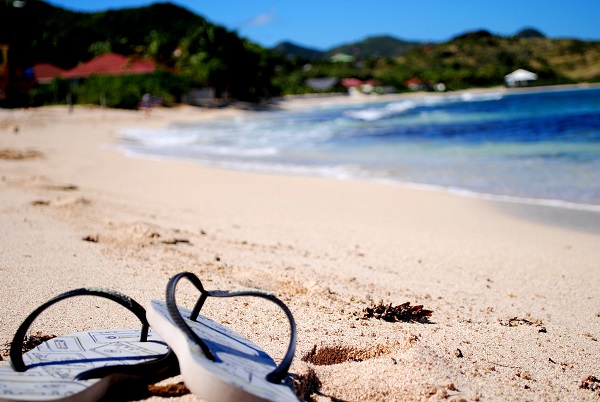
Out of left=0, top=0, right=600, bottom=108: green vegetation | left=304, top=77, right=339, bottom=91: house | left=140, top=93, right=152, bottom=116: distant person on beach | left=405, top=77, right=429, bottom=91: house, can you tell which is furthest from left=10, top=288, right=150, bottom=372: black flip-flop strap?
left=405, top=77, right=429, bottom=91: house

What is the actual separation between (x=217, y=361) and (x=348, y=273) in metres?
2.56

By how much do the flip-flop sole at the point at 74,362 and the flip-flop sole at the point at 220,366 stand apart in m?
0.23

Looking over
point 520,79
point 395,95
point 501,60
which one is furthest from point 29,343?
point 501,60

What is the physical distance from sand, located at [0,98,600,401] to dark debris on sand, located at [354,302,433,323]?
0.06 m

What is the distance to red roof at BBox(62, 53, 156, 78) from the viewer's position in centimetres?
4522

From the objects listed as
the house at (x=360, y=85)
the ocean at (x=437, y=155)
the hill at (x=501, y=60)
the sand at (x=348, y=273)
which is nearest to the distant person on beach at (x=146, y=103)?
the ocean at (x=437, y=155)

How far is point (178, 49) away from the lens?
51.9 metres

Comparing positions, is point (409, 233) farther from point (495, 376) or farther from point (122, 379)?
point (122, 379)

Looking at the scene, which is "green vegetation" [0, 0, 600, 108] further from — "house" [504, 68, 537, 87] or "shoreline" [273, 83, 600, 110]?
"shoreline" [273, 83, 600, 110]

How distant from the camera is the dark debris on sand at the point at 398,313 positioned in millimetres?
3201

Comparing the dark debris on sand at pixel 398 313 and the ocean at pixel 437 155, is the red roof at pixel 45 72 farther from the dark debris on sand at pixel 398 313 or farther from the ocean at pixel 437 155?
the dark debris on sand at pixel 398 313

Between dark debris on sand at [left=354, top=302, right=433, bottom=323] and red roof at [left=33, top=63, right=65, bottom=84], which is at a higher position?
red roof at [left=33, top=63, right=65, bottom=84]

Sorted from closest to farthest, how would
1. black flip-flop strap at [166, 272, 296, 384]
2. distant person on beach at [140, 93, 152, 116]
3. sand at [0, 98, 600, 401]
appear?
black flip-flop strap at [166, 272, 296, 384] < sand at [0, 98, 600, 401] < distant person on beach at [140, 93, 152, 116]

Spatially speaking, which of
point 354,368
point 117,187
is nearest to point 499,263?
point 354,368
